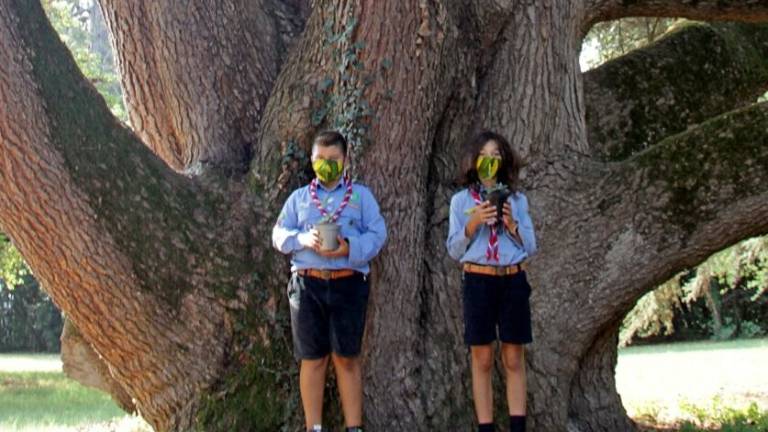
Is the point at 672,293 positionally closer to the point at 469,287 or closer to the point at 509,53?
the point at 509,53

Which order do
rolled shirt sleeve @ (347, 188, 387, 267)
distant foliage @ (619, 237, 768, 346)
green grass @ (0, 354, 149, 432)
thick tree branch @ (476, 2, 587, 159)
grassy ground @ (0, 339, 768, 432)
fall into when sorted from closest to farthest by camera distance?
1. rolled shirt sleeve @ (347, 188, 387, 267)
2. thick tree branch @ (476, 2, 587, 159)
3. grassy ground @ (0, 339, 768, 432)
4. green grass @ (0, 354, 149, 432)
5. distant foliage @ (619, 237, 768, 346)

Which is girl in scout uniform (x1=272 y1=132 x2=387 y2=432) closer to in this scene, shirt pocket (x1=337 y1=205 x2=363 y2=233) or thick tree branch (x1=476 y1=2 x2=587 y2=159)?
shirt pocket (x1=337 y1=205 x2=363 y2=233)

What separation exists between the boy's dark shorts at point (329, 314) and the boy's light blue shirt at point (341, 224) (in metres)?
0.08

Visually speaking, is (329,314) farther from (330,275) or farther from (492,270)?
(492,270)

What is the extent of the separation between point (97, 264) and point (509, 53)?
8.93 ft

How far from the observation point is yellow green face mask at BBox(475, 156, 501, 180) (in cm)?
478

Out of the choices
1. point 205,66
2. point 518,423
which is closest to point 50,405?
point 205,66

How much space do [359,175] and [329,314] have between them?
0.93m

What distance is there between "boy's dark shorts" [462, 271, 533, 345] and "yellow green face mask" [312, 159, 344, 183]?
31.8 inches

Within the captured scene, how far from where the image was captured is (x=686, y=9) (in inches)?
266

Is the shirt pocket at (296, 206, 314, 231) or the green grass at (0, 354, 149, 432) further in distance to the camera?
the green grass at (0, 354, 149, 432)

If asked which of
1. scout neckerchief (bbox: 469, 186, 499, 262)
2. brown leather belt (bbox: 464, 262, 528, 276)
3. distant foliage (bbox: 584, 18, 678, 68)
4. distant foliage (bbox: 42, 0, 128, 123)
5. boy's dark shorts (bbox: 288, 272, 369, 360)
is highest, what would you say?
distant foliage (bbox: 42, 0, 128, 123)

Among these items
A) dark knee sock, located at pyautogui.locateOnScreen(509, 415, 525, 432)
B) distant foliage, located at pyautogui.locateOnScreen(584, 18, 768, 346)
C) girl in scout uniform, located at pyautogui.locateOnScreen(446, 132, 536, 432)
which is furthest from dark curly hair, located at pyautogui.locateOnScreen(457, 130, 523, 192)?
distant foliage, located at pyautogui.locateOnScreen(584, 18, 768, 346)

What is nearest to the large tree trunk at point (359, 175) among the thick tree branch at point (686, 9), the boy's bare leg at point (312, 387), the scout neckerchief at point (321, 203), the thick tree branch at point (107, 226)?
the thick tree branch at point (107, 226)
